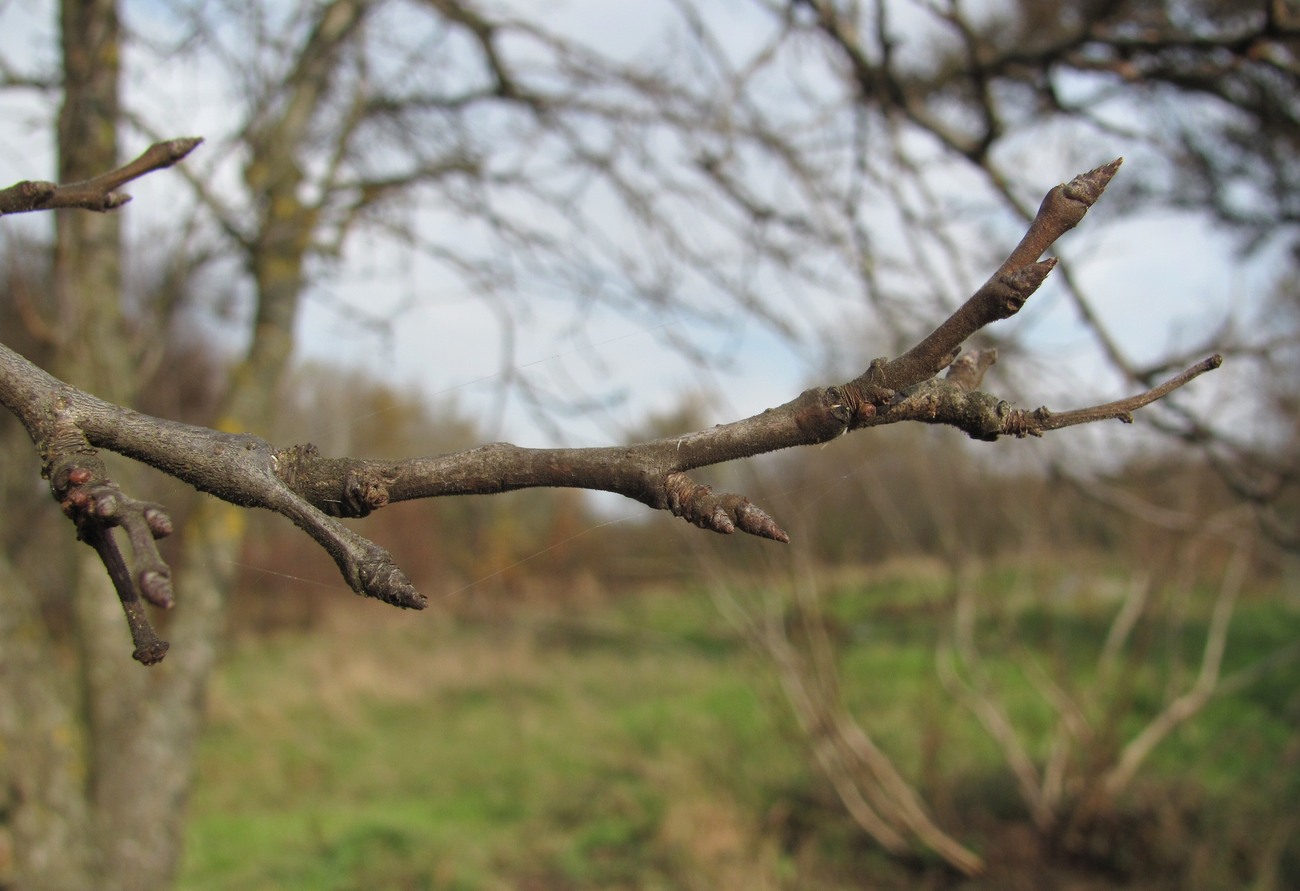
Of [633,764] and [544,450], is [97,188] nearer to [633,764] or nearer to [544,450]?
[544,450]

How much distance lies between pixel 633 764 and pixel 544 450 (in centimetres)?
599

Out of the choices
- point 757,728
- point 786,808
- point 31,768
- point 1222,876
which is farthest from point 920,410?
point 757,728

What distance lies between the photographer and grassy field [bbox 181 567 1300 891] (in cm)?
496

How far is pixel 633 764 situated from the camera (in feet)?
21.2

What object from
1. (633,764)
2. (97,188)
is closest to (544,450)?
(97,188)

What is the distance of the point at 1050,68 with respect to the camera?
2965 mm

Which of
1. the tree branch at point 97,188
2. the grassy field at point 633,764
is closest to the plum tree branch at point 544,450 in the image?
the tree branch at point 97,188

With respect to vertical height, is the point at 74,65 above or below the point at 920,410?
above

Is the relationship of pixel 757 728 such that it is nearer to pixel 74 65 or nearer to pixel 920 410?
pixel 74 65

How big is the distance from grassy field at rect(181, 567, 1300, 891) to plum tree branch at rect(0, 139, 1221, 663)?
4.04 meters

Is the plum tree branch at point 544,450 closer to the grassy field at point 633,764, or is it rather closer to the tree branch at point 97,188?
the tree branch at point 97,188

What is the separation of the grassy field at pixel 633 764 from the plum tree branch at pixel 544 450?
404 cm

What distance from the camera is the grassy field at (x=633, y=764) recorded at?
4.96 metres

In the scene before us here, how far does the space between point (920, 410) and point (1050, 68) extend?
8.43 feet
